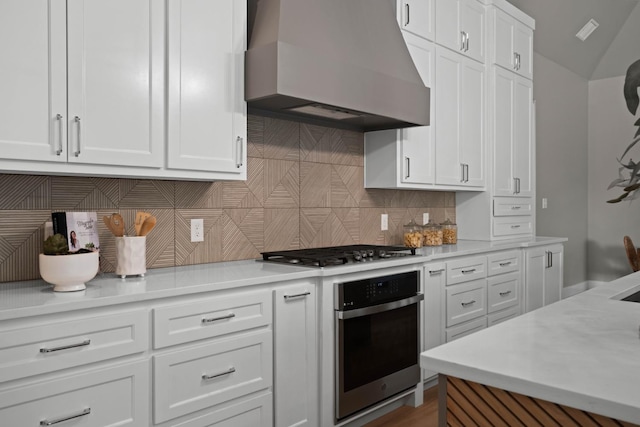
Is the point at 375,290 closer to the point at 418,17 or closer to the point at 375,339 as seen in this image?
the point at 375,339

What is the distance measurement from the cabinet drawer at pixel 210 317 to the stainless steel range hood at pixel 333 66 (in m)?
0.99

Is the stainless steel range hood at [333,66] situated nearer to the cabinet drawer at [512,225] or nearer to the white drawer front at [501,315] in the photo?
the cabinet drawer at [512,225]

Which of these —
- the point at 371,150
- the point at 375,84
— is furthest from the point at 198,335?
the point at 371,150

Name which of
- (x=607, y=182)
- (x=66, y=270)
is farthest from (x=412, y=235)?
(x=607, y=182)

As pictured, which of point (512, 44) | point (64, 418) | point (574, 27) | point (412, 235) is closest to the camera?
point (64, 418)

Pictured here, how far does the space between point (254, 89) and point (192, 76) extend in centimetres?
31

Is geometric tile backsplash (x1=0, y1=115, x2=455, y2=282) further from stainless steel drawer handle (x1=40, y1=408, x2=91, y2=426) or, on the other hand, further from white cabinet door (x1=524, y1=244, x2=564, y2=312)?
white cabinet door (x1=524, y1=244, x2=564, y2=312)

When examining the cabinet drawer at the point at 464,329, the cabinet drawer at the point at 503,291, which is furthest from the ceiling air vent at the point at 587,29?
the cabinet drawer at the point at 464,329

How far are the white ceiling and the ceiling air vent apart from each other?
1.8 inches

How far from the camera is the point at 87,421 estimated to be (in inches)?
70.1

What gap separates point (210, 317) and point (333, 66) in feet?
4.76

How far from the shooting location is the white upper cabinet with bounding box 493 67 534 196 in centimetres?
448

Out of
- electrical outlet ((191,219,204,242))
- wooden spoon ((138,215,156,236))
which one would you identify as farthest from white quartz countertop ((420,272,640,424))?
electrical outlet ((191,219,204,242))

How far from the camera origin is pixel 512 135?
4676mm
